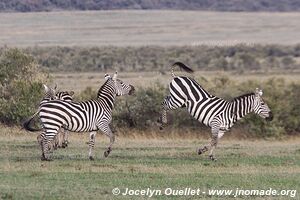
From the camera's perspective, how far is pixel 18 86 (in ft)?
104

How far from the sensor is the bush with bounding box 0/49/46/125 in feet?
102

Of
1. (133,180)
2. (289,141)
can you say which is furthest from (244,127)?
(133,180)

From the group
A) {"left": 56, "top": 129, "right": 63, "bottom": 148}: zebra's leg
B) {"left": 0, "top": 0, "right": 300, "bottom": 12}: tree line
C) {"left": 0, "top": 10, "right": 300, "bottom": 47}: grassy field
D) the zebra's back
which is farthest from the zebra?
{"left": 0, "top": 0, "right": 300, "bottom": 12}: tree line

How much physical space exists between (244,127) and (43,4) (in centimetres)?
10318

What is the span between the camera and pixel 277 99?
32156mm

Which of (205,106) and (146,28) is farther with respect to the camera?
(146,28)

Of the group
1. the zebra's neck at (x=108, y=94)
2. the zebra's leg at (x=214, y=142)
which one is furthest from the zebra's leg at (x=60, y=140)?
the zebra's leg at (x=214, y=142)

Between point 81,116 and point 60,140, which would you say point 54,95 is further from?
point 81,116

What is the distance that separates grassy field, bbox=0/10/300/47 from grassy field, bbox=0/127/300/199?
78.3m

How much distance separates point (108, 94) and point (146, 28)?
102780mm

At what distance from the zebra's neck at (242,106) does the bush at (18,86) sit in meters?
10.3

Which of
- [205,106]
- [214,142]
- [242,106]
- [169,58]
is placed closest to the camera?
[214,142]

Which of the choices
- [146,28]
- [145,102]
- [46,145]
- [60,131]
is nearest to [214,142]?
[46,145]

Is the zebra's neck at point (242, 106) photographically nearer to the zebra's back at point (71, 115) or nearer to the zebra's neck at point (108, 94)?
the zebra's neck at point (108, 94)
